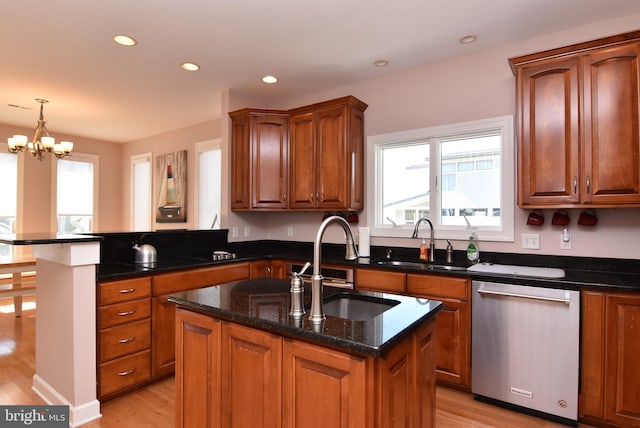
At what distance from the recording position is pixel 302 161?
3.71 m

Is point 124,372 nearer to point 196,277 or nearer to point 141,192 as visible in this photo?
point 196,277

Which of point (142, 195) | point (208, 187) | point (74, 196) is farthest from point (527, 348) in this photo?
point (74, 196)

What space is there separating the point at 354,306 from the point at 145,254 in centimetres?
205

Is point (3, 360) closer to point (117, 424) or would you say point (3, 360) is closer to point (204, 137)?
point (117, 424)

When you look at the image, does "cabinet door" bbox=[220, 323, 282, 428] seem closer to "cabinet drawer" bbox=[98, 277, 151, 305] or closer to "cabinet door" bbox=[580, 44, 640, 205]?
"cabinet drawer" bbox=[98, 277, 151, 305]

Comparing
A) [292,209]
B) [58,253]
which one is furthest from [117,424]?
[292,209]

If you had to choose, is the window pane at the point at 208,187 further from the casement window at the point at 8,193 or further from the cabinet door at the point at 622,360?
the cabinet door at the point at 622,360

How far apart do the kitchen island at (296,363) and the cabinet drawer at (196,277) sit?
42.7 inches

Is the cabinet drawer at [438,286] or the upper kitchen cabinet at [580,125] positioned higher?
the upper kitchen cabinet at [580,125]

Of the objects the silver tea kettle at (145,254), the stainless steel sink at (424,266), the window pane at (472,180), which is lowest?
the stainless steel sink at (424,266)

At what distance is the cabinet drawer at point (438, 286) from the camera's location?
2562 millimetres

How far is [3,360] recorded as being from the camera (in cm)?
316

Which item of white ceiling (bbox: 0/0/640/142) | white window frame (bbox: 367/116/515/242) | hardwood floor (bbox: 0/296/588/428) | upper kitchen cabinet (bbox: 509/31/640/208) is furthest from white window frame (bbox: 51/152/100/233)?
upper kitchen cabinet (bbox: 509/31/640/208)

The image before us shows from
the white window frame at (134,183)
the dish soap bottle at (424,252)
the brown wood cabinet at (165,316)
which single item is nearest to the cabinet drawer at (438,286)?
A: the dish soap bottle at (424,252)
